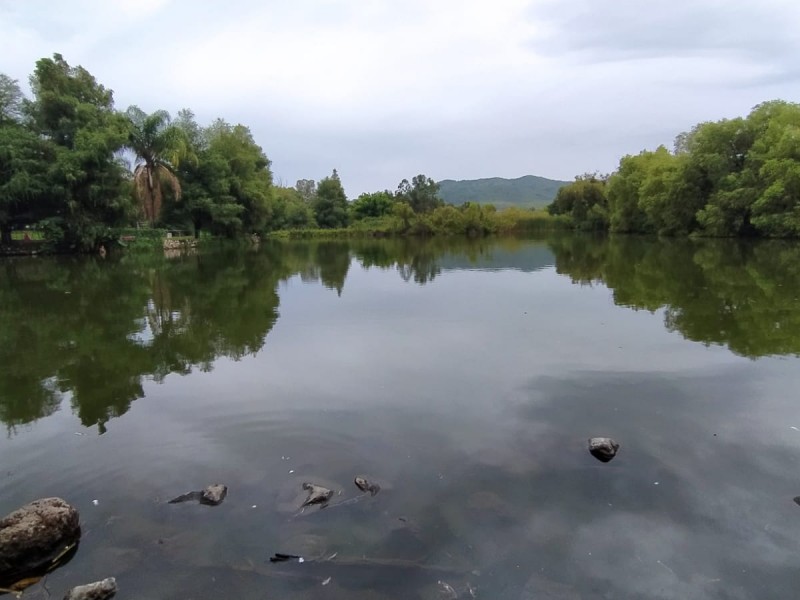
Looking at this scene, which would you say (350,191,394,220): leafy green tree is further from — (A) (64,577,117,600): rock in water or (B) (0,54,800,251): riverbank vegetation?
(A) (64,577,117,600): rock in water

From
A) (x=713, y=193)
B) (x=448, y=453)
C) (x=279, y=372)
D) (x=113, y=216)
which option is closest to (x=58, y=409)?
(x=279, y=372)

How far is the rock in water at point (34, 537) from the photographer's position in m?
3.65

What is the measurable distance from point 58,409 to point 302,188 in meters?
111

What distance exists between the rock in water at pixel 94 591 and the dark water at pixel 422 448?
0.25ft

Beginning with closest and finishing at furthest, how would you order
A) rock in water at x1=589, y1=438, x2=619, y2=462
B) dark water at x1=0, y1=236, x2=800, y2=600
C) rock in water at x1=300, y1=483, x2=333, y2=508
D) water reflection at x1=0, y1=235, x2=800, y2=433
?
dark water at x1=0, y1=236, x2=800, y2=600, rock in water at x1=300, y1=483, x2=333, y2=508, rock in water at x1=589, y1=438, x2=619, y2=462, water reflection at x1=0, y1=235, x2=800, y2=433

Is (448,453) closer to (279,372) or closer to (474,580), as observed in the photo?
(474,580)

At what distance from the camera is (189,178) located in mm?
42938

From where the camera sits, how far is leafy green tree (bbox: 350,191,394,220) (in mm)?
77500

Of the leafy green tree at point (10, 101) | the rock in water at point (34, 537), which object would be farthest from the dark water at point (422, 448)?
the leafy green tree at point (10, 101)

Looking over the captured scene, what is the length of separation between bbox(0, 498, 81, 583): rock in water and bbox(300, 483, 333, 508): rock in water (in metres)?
1.62

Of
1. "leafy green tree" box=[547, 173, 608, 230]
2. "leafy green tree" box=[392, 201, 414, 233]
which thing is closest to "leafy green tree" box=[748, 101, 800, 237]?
"leafy green tree" box=[547, 173, 608, 230]

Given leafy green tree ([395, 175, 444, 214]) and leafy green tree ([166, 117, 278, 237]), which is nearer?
leafy green tree ([166, 117, 278, 237])

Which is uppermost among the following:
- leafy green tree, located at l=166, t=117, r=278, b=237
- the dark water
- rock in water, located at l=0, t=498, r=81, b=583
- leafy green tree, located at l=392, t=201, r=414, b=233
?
leafy green tree, located at l=166, t=117, r=278, b=237

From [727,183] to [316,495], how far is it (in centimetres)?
4355
